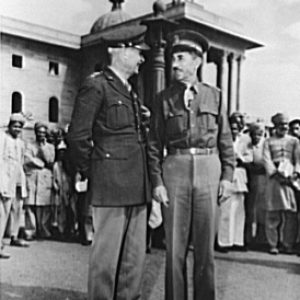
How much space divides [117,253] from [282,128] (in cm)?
98

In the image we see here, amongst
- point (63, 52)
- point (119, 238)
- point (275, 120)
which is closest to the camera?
point (119, 238)

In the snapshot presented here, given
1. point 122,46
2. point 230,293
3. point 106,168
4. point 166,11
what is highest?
point 166,11

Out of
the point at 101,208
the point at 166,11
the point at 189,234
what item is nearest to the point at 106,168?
the point at 101,208

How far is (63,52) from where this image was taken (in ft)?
8.59

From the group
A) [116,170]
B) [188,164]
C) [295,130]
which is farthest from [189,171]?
[295,130]

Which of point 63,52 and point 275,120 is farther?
point 275,120

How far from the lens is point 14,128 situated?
2.70 metres

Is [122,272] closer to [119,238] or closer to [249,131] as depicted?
[119,238]

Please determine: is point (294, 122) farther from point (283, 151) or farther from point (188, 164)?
point (188, 164)

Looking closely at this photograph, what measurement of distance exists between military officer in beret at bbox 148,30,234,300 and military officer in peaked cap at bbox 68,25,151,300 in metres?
0.08

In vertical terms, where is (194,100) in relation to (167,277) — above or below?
above

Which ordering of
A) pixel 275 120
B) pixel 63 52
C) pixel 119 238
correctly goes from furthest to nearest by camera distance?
pixel 275 120
pixel 63 52
pixel 119 238

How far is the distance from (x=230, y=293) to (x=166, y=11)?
118 cm

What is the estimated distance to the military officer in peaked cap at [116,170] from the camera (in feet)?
7.88
